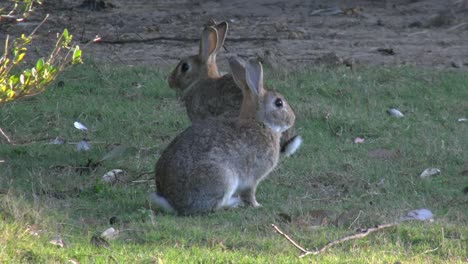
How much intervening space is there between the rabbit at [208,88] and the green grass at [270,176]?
238mm

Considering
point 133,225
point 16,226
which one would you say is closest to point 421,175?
point 133,225

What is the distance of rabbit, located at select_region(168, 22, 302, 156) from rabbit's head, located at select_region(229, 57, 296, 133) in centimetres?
25

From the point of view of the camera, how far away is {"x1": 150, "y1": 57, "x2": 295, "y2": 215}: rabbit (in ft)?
21.1

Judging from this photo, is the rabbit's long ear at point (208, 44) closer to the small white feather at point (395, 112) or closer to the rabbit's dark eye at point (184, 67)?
the rabbit's dark eye at point (184, 67)

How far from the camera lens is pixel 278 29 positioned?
12.1 meters

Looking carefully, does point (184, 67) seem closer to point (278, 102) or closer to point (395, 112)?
point (395, 112)

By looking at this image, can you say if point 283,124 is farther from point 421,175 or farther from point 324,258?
point 324,258

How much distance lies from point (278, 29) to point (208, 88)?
12.4ft

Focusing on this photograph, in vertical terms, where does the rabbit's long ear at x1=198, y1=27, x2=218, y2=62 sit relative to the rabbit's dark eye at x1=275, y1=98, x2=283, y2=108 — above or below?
below

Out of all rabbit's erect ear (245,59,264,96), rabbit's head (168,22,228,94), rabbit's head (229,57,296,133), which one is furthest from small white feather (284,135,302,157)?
rabbit's head (168,22,228,94)

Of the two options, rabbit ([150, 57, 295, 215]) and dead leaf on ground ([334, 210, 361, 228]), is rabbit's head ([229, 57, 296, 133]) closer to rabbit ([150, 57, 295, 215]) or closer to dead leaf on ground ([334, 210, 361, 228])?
rabbit ([150, 57, 295, 215])

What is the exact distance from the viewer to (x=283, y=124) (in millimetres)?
7211

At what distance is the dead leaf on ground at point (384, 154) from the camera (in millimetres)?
8031

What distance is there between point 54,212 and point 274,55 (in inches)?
186
